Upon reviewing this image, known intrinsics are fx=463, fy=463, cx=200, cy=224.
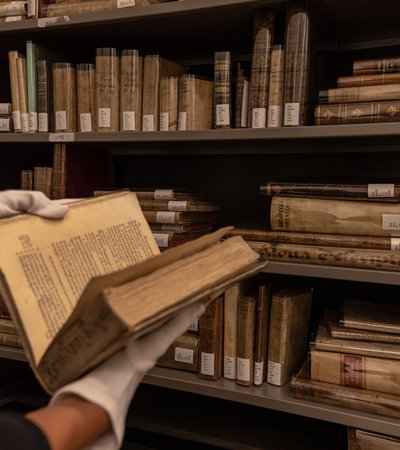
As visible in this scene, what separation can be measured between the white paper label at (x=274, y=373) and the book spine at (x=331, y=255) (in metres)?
0.29

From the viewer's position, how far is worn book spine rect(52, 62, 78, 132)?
1441 mm

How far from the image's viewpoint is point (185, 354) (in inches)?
53.4

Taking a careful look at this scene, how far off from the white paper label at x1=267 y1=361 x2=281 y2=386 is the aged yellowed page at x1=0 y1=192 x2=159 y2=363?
2.08 feet

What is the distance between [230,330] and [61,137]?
78 centimetres

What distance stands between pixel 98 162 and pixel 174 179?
0.29m

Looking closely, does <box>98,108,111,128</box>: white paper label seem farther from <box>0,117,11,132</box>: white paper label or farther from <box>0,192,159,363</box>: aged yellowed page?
<box>0,192,159,363</box>: aged yellowed page

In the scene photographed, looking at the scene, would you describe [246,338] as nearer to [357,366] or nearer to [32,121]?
[357,366]

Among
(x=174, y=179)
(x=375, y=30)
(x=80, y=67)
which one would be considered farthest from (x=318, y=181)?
(x=80, y=67)

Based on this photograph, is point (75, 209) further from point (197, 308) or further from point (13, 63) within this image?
point (13, 63)

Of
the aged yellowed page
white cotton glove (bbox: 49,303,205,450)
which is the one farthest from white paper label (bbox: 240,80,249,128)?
white cotton glove (bbox: 49,303,205,450)

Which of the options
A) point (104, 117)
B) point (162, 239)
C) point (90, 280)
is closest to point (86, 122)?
point (104, 117)

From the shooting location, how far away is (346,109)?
116 centimetres

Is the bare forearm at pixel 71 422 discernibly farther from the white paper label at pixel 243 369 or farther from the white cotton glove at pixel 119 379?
the white paper label at pixel 243 369

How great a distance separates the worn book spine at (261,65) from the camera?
122cm
